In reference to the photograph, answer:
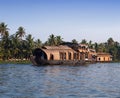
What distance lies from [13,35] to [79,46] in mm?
20672

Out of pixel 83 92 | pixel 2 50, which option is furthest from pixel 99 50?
pixel 83 92

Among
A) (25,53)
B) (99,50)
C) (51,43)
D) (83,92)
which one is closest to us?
(83,92)

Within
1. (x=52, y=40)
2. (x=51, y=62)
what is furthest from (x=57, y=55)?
(x=52, y=40)

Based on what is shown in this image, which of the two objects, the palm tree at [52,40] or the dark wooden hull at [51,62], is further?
the palm tree at [52,40]

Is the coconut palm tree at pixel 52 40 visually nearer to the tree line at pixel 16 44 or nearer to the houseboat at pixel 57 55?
the tree line at pixel 16 44

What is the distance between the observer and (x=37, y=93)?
2067cm

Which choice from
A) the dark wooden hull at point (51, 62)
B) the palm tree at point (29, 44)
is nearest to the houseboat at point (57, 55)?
the dark wooden hull at point (51, 62)

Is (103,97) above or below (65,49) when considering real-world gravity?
below

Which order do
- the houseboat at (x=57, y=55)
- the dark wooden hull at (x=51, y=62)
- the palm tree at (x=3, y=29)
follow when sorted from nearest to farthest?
the dark wooden hull at (x=51, y=62) → the houseboat at (x=57, y=55) → the palm tree at (x=3, y=29)

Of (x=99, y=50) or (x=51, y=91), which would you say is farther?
(x=99, y=50)

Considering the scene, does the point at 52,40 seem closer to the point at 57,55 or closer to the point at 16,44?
the point at 16,44

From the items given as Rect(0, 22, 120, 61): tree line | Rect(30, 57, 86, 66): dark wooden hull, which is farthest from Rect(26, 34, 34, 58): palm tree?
Rect(30, 57, 86, 66): dark wooden hull

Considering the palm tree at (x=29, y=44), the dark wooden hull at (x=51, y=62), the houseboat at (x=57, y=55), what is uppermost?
the palm tree at (x=29, y=44)

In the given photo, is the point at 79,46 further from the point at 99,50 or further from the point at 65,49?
the point at 99,50
